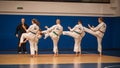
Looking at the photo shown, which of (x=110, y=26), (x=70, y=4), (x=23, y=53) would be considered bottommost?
(x=23, y=53)

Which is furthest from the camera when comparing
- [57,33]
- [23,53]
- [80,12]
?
[80,12]

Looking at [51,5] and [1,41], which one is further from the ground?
[51,5]

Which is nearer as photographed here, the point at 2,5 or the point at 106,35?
the point at 2,5

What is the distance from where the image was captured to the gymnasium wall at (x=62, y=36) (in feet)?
79.4

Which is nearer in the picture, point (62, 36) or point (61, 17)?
point (61, 17)

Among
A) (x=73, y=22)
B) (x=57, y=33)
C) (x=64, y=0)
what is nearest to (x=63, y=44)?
(x=73, y=22)

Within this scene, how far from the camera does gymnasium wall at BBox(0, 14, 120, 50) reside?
24203 mm

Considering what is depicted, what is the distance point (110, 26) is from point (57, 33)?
7071mm

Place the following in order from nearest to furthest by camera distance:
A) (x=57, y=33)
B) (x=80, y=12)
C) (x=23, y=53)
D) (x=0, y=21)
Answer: (x=57, y=33) < (x=23, y=53) < (x=0, y=21) < (x=80, y=12)

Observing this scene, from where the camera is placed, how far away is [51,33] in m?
20.2

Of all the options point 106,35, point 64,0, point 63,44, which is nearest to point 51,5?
point 64,0

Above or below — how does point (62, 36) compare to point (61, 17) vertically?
below

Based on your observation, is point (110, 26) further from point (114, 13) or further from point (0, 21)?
point (0, 21)

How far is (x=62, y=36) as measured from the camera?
25.2 m
